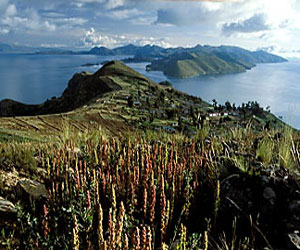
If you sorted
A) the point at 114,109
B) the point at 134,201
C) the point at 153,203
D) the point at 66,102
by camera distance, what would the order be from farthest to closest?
the point at 66,102 < the point at 114,109 < the point at 134,201 < the point at 153,203

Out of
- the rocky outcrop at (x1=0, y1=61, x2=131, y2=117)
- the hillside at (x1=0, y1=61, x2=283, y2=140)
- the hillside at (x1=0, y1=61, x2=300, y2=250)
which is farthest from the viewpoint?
the rocky outcrop at (x1=0, y1=61, x2=131, y2=117)

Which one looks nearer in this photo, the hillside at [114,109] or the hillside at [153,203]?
the hillside at [153,203]

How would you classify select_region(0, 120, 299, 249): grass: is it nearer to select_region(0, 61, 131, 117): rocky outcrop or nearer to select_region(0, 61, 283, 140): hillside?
select_region(0, 61, 283, 140): hillside

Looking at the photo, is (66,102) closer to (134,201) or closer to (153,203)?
(134,201)

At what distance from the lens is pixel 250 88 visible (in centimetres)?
18212

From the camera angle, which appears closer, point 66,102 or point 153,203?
point 153,203

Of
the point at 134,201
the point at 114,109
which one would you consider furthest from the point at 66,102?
the point at 134,201

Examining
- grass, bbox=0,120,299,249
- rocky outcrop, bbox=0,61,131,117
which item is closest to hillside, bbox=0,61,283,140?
rocky outcrop, bbox=0,61,131,117

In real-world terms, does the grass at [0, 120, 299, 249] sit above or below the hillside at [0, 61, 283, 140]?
above

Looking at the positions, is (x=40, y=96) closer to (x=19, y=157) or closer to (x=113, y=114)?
(x=113, y=114)

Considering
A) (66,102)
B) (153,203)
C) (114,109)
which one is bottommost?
(66,102)

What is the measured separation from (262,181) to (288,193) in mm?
375

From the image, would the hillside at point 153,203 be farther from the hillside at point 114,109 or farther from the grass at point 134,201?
the hillside at point 114,109

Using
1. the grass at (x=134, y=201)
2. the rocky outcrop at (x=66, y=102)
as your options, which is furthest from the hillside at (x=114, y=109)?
the grass at (x=134, y=201)
